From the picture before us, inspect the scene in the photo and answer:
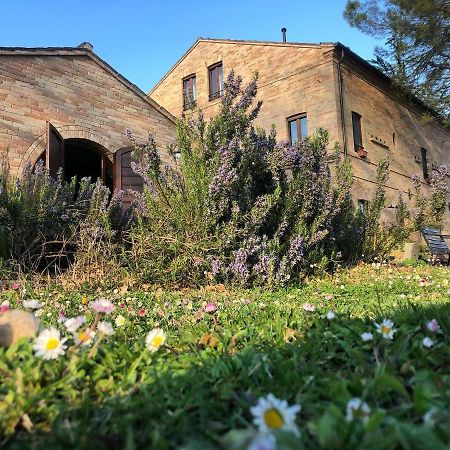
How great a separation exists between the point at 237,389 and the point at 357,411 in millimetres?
461

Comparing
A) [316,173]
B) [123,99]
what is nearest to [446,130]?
[123,99]

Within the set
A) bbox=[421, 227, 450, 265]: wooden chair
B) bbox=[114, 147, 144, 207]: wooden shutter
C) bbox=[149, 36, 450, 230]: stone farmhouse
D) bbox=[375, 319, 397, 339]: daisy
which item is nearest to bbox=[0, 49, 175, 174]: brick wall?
bbox=[114, 147, 144, 207]: wooden shutter

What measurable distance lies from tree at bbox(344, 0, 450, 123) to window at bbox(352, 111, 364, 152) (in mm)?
2714

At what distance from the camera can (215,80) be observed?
17406 millimetres

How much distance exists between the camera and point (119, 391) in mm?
1465

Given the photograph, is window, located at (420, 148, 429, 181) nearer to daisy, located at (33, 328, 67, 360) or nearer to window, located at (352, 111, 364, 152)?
window, located at (352, 111, 364, 152)

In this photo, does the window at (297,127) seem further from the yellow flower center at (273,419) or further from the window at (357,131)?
the yellow flower center at (273,419)

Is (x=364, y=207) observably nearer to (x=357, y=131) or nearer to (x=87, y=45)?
(x=357, y=131)

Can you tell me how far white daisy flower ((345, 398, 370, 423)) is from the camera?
1073 millimetres

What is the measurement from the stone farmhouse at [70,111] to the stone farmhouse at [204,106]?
0.02m

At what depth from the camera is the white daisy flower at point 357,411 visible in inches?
42.3

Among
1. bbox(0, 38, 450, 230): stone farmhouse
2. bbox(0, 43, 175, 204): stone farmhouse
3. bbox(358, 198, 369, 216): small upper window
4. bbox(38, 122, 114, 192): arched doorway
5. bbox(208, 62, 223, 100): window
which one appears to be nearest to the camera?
bbox(358, 198, 369, 216): small upper window

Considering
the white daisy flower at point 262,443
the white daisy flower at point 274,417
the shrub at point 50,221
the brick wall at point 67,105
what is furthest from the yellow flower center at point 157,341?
the brick wall at point 67,105

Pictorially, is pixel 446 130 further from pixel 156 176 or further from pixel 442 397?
pixel 442 397
